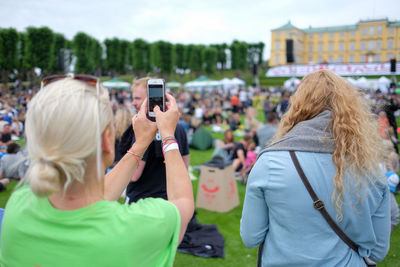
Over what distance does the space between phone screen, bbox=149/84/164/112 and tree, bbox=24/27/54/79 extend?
119ft

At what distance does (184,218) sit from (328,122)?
934mm

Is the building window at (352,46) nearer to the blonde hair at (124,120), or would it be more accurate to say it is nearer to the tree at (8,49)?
the tree at (8,49)

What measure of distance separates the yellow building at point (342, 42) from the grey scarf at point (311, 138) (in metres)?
69.6

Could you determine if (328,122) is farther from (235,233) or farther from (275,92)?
(275,92)

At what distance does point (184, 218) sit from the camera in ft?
3.53

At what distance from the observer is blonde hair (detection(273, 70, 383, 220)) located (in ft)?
4.79

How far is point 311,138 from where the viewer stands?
4.94ft

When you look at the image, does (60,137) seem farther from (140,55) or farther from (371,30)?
(371,30)

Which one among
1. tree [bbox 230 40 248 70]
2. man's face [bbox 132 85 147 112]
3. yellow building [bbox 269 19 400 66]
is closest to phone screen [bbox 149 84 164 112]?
man's face [bbox 132 85 147 112]

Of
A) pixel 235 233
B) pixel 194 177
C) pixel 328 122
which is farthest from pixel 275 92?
pixel 328 122

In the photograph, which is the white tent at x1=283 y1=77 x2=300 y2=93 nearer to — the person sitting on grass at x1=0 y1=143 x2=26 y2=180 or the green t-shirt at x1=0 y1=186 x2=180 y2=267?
the person sitting on grass at x1=0 y1=143 x2=26 y2=180

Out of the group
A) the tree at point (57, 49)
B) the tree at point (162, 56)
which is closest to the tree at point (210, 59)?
the tree at point (162, 56)

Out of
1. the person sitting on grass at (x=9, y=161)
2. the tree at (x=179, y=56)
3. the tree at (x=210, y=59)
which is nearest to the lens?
the person sitting on grass at (x=9, y=161)

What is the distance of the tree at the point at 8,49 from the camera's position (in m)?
30.4
